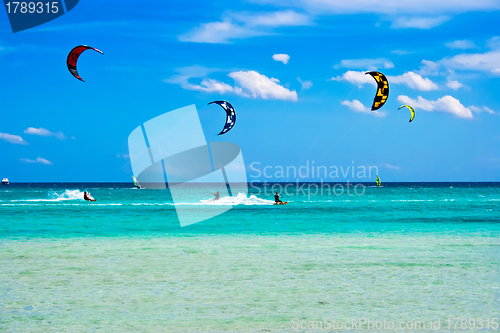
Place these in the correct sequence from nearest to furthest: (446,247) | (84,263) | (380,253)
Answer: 1. (84,263)
2. (380,253)
3. (446,247)

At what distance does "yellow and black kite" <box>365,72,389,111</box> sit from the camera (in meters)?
22.6

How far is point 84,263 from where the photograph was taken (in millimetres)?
11648

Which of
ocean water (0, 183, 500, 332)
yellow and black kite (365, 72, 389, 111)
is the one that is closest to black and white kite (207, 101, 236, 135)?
yellow and black kite (365, 72, 389, 111)

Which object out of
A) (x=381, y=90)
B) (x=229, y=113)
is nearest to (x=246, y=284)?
(x=381, y=90)

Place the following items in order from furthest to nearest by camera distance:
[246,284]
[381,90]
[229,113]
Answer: [229,113] < [381,90] < [246,284]

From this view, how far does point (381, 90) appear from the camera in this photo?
2303cm

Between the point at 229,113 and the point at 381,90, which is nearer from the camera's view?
the point at 381,90

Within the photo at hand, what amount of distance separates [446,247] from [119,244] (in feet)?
34.1

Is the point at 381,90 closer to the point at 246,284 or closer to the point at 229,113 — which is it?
the point at 229,113

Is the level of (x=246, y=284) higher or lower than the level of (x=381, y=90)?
lower

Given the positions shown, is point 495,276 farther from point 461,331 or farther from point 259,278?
point 259,278

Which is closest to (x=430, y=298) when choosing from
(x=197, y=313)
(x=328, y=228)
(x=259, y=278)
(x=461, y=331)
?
(x=461, y=331)

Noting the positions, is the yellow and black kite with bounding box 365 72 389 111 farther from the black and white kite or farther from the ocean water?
the black and white kite

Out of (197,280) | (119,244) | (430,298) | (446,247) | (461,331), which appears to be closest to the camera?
(461,331)
